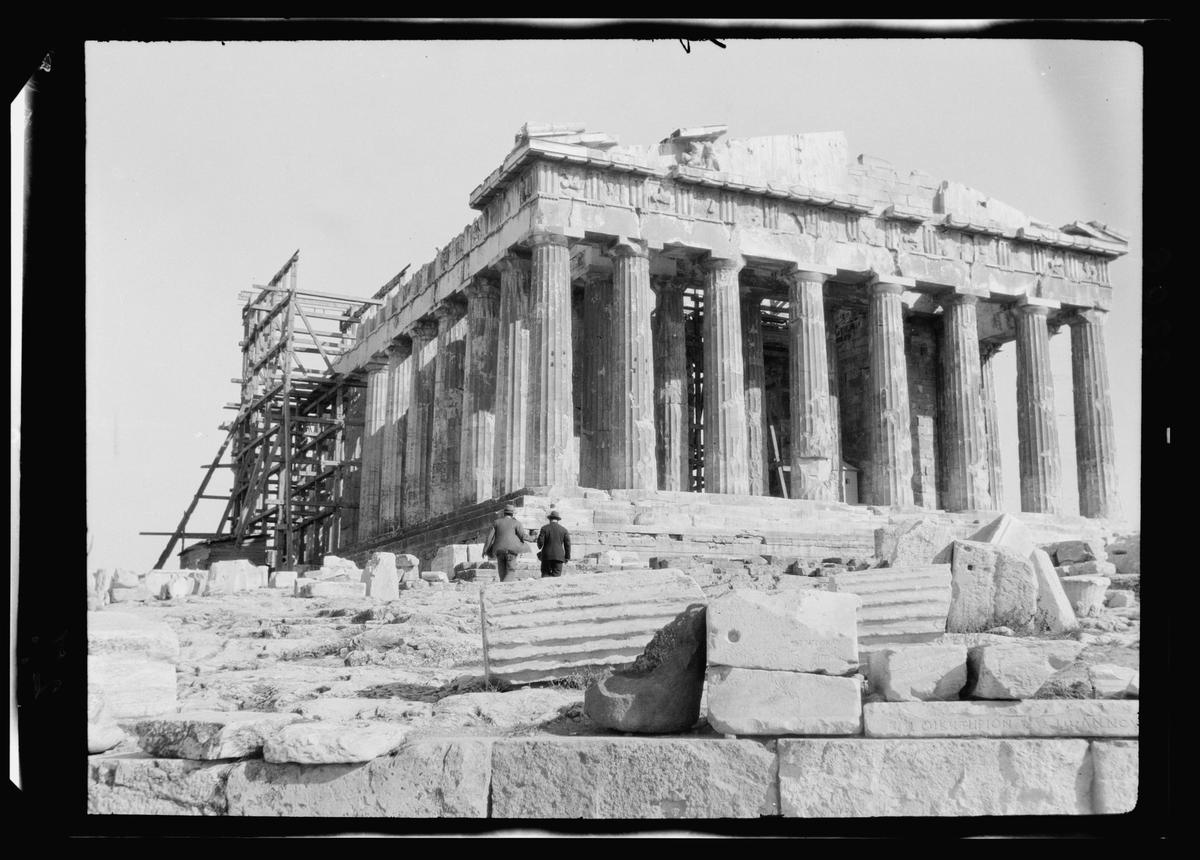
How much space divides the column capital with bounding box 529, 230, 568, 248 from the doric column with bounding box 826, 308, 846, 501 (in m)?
8.15

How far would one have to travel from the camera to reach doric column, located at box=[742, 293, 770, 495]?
29.6 meters

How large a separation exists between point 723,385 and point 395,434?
32.8ft

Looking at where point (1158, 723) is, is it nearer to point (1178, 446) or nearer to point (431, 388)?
point (1178, 446)

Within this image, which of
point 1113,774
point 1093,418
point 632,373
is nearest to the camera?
point 1113,774

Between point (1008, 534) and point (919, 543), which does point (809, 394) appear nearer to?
point (919, 543)

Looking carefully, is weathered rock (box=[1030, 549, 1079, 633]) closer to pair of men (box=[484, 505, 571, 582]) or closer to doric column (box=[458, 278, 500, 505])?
pair of men (box=[484, 505, 571, 582])

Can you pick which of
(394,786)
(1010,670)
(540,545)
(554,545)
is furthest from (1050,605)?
(540,545)

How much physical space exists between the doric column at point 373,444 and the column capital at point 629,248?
988cm

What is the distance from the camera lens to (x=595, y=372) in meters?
28.8

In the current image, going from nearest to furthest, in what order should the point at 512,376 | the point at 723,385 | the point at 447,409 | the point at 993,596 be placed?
the point at 993,596 → the point at 512,376 → the point at 723,385 → the point at 447,409

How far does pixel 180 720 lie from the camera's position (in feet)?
21.9

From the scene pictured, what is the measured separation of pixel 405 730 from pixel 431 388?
2572 cm

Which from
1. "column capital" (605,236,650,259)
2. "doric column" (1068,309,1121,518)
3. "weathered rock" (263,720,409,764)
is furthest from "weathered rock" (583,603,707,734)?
"doric column" (1068,309,1121,518)

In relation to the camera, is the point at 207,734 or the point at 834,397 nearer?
the point at 207,734
